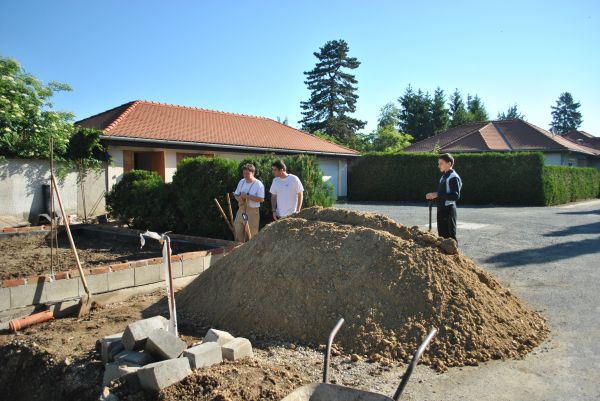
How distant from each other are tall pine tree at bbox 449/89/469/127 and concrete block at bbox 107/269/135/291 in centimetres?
5069

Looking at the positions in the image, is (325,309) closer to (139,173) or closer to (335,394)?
(335,394)

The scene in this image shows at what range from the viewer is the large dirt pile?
4.05 m

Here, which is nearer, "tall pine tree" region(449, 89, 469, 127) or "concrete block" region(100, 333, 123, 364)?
"concrete block" region(100, 333, 123, 364)

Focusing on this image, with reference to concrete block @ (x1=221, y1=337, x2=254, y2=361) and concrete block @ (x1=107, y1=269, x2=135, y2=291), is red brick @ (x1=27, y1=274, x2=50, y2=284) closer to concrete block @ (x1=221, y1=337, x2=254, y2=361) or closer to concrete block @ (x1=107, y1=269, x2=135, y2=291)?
concrete block @ (x1=107, y1=269, x2=135, y2=291)

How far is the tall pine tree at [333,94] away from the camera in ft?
159

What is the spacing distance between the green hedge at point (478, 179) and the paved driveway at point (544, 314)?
34.4 ft

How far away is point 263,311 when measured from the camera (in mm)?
4570

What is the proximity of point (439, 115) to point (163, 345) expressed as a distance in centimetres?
5007

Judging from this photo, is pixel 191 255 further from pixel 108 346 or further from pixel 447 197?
pixel 447 197

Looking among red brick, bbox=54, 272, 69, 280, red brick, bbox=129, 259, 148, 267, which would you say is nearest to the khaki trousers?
red brick, bbox=129, 259, 148, 267

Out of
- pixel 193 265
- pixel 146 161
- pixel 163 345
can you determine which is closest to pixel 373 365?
pixel 163 345

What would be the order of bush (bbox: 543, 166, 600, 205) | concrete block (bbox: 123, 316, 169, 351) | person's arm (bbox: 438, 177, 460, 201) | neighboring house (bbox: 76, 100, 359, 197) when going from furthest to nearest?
bush (bbox: 543, 166, 600, 205), neighboring house (bbox: 76, 100, 359, 197), person's arm (bbox: 438, 177, 460, 201), concrete block (bbox: 123, 316, 169, 351)

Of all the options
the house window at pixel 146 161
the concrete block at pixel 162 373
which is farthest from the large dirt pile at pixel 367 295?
the house window at pixel 146 161

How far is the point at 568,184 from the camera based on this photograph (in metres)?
24.2
